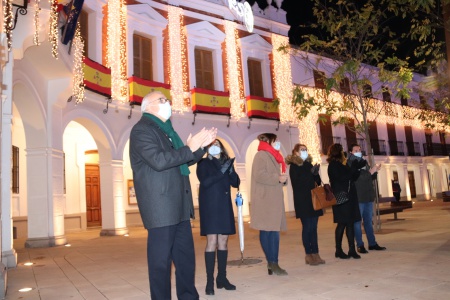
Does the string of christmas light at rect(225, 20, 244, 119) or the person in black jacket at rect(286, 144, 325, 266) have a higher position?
the string of christmas light at rect(225, 20, 244, 119)

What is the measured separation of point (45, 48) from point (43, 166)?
316 centimetres

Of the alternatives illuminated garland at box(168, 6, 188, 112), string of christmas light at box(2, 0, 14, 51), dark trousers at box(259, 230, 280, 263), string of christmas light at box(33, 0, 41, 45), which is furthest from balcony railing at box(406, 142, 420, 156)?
string of christmas light at box(2, 0, 14, 51)

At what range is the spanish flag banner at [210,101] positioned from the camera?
55.4ft

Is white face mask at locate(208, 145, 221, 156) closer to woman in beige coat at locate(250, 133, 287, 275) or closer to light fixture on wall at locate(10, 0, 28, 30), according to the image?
woman in beige coat at locate(250, 133, 287, 275)

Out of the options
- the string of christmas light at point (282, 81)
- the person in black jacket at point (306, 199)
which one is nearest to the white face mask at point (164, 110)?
the person in black jacket at point (306, 199)

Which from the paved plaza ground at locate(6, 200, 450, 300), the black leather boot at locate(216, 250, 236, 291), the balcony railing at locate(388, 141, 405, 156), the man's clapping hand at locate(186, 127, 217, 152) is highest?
the balcony railing at locate(388, 141, 405, 156)

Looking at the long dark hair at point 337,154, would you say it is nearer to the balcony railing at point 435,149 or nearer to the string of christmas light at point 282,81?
the string of christmas light at point 282,81

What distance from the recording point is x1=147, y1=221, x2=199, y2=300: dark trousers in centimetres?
317

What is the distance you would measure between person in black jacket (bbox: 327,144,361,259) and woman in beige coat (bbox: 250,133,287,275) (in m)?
1.36

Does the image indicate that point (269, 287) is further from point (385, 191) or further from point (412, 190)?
point (412, 190)

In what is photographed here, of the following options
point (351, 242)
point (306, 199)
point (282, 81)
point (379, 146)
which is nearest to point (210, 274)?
point (306, 199)

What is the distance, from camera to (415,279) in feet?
15.2

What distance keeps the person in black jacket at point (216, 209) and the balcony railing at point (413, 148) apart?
1115 inches

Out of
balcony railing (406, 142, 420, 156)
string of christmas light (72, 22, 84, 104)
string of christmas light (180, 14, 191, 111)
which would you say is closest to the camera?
string of christmas light (72, 22, 84, 104)
